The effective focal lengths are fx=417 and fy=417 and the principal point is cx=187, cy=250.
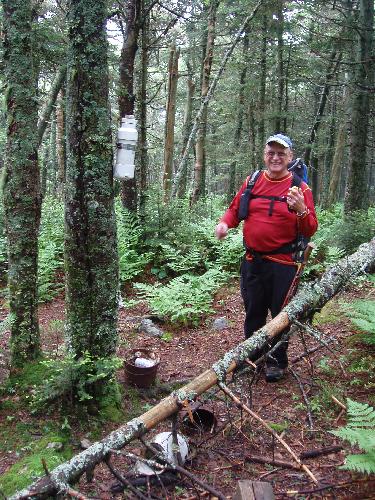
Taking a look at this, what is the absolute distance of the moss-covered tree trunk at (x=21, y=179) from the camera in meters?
4.18

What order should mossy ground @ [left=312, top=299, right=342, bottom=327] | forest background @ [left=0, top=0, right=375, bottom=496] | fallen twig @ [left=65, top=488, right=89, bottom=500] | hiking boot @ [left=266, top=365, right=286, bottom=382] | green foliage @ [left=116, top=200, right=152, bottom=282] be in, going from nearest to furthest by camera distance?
fallen twig @ [left=65, top=488, right=89, bottom=500]
forest background @ [left=0, top=0, right=375, bottom=496]
hiking boot @ [left=266, top=365, right=286, bottom=382]
mossy ground @ [left=312, top=299, right=342, bottom=327]
green foliage @ [left=116, top=200, right=152, bottom=282]

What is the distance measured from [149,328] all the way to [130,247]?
3538mm

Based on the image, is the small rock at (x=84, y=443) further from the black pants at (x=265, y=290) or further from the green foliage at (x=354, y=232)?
the green foliage at (x=354, y=232)

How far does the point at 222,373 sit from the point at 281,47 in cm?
1731

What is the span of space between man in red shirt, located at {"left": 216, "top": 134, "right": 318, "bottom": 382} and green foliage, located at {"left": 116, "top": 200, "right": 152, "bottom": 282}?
4.50 meters

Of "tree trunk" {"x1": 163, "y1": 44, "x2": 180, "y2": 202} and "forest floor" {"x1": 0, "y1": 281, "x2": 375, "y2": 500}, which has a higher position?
"tree trunk" {"x1": 163, "y1": 44, "x2": 180, "y2": 202}

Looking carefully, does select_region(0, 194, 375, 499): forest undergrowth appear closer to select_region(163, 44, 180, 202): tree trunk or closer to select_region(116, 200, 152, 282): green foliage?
select_region(116, 200, 152, 282): green foliage

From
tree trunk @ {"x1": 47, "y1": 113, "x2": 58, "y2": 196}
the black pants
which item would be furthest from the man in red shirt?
tree trunk @ {"x1": 47, "y1": 113, "x2": 58, "y2": 196}

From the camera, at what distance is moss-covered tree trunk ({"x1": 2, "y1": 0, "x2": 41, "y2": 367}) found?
4.18 meters

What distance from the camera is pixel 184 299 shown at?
7.67 m

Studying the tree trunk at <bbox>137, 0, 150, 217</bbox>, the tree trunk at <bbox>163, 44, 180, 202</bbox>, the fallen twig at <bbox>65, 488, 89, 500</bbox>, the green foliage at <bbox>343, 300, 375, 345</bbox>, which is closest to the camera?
the fallen twig at <bbox>65, 488, 89, 500</bbox>

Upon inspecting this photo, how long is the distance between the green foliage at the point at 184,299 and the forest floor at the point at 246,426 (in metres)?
1.17

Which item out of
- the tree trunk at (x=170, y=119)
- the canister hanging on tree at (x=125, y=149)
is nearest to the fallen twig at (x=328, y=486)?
the canister hanging on tree at (x=125, y=149)

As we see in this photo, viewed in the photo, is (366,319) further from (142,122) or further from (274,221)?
(142,122)
